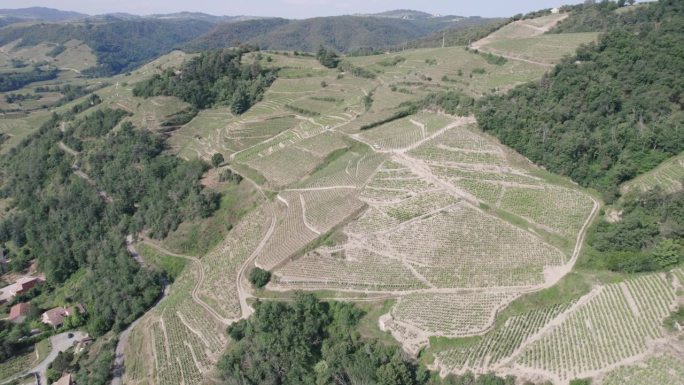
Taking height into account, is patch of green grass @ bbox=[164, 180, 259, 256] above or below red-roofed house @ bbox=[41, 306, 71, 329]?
above

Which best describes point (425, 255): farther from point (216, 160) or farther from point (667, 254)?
point (216, 160)

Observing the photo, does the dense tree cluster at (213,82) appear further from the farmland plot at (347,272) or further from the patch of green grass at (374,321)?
the patch of green grass at (374,321)

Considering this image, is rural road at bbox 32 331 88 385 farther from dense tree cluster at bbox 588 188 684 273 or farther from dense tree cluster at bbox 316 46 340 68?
dense tree cluster at bbox 316 46 340 68

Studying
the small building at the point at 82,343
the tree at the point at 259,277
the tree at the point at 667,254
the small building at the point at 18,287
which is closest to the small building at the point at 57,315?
the small building at the point at 82,343

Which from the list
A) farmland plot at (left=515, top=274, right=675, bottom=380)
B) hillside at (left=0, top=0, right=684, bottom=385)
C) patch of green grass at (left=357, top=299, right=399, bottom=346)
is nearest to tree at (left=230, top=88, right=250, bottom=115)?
hillside at (left=0, top=0, right=684, bottom=385)

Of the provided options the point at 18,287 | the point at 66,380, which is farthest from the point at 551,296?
the point at 18,287

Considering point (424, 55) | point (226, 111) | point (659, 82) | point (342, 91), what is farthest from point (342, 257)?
point (424, 55)

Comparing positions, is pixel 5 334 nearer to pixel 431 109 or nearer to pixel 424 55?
pixel 431 109
